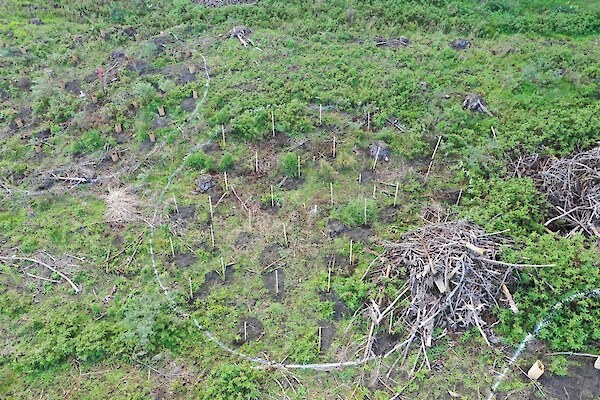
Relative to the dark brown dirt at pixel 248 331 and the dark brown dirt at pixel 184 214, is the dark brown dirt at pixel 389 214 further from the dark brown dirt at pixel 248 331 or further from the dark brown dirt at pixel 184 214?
the dark brown dirt at pixel 184 214

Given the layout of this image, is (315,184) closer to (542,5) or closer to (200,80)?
(200,80)

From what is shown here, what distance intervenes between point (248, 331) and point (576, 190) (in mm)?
6787

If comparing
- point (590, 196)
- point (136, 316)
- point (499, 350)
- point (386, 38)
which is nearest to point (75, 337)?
point (136, 316)

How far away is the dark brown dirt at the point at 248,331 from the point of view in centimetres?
861

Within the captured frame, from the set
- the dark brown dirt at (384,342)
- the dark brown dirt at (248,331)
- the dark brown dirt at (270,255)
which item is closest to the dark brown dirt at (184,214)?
the dark brown dirt at (270,255)

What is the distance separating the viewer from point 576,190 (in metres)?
9.76

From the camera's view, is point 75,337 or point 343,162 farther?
point 343,162

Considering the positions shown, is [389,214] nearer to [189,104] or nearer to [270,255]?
[270,255]

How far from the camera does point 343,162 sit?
445 inches

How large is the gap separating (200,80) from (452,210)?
7.55 metres

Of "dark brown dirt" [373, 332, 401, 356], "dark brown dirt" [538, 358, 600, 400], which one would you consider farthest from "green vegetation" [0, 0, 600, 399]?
"dark brown dirt" [538, 358, 600, 400]

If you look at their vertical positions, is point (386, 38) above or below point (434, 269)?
above

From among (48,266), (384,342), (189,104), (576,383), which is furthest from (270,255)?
(576,383)

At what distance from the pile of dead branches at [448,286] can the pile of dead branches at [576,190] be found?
1.89m
